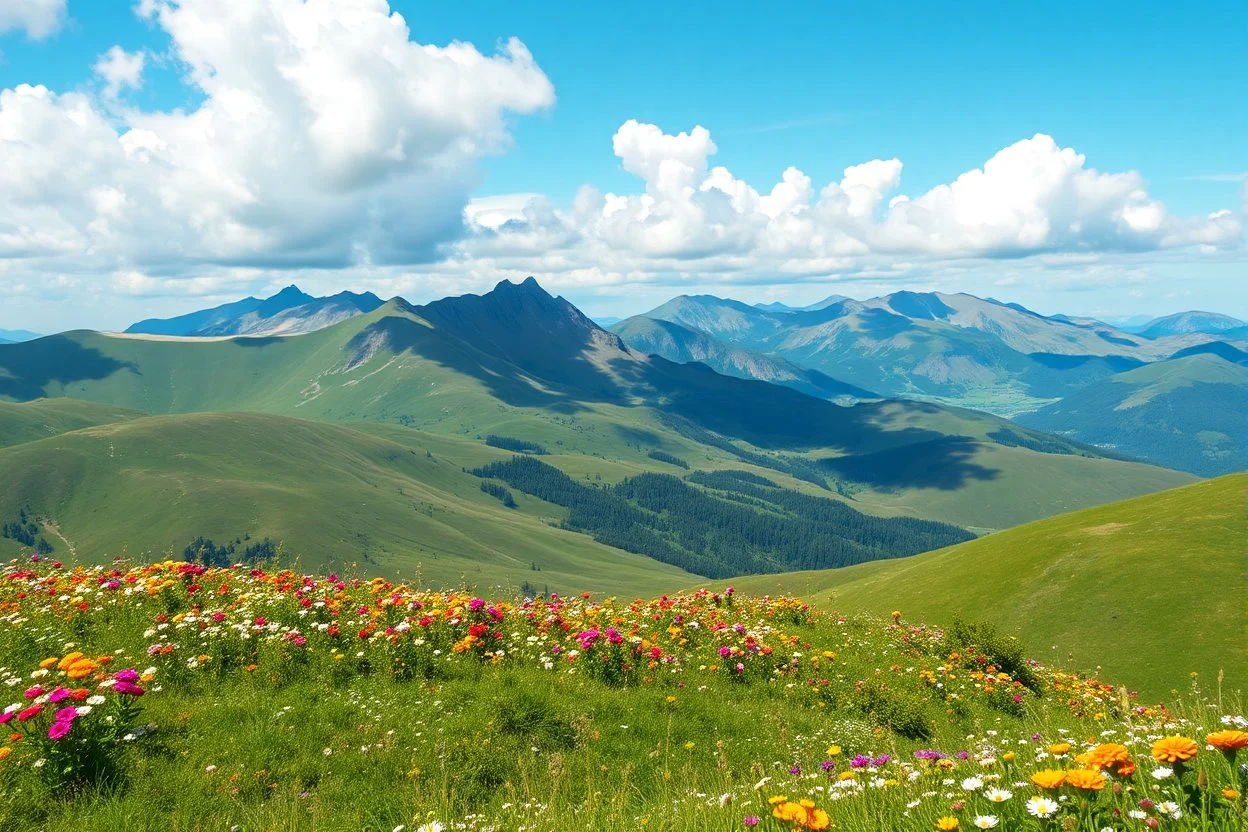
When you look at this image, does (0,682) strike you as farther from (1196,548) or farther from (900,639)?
(1196,548)

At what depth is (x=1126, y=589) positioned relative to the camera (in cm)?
5591

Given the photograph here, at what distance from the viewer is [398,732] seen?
1016 cm

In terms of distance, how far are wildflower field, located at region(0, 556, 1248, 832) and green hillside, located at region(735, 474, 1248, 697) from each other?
3231 centimetres

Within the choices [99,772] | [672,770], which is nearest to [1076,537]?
[672,770]

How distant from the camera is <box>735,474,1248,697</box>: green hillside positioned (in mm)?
46875

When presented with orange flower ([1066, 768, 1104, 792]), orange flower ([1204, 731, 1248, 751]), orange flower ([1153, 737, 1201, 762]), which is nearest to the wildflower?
orange flower ([1066, 768, 1104, 792])

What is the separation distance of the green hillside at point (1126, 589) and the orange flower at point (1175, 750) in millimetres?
40562

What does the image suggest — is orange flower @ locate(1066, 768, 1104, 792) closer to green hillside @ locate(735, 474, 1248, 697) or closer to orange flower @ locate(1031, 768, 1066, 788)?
orange flower @ locate(1031, 768, 1066, 788)

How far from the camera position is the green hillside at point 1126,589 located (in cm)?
4688

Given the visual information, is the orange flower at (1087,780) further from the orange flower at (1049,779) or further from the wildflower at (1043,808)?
the wildflower at (1043,808)

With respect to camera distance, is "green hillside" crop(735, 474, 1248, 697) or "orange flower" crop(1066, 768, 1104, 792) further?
"green hillside" crop(735, 474, 1248, 697)

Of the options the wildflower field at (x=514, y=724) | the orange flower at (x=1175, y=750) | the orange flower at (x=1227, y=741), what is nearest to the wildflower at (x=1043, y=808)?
the wildflower field at (x=514, y=724)

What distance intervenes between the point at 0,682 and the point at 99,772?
381cm

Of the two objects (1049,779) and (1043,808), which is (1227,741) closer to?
(1049,779)
